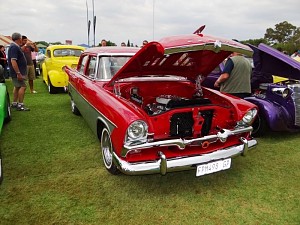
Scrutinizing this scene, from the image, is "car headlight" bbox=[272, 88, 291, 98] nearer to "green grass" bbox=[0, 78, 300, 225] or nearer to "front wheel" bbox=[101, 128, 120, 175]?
"green grass" bbox=[0, 78, 300, 225]

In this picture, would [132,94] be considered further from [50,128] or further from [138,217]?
[50,128]

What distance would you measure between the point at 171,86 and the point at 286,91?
1.97 metres

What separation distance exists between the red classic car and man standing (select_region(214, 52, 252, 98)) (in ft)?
2.67

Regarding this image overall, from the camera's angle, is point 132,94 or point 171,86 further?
point 171,86

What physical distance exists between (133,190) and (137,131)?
717 mm

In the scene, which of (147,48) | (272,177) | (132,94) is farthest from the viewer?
(132,94)

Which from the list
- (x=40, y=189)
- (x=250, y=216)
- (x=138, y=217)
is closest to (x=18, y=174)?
(x=40, y=189)

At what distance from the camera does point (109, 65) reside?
4.34 meters

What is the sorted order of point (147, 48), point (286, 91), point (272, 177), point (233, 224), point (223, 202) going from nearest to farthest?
point (233, 224) → point (223, 202) → point (147, 48) → point (272, 177) → point (286, 91)

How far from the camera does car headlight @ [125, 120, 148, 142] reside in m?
2.76

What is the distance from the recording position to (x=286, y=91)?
4551mm

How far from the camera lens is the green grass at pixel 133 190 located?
2.58 m

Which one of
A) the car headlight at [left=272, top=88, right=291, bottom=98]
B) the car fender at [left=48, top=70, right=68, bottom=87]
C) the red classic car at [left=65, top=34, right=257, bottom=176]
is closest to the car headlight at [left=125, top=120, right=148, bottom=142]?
the red classic car at [left=65, top=34, right=257, bottom=176]

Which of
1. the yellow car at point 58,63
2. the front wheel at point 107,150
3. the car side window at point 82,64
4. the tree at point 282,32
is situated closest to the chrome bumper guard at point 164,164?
the front wheel at point 107,150
